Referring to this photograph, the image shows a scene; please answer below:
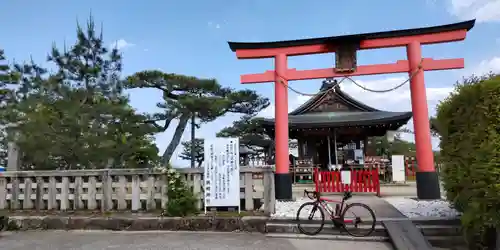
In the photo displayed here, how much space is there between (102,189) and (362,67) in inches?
302

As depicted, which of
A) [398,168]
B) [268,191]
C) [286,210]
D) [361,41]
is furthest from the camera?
[398,168]

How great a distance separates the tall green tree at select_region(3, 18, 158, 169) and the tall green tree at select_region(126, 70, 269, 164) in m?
7.45

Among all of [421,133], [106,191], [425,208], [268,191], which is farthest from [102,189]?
[421,133]

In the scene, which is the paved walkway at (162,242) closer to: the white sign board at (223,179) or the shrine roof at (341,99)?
the white sign board at (223,179)

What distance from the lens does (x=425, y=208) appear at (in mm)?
6883

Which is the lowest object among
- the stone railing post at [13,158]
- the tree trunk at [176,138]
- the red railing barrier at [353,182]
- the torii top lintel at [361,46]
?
the red railing barrier at [353,182]

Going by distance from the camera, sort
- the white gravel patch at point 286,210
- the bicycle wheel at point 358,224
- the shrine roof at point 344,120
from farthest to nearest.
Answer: the shrine roof at point 344,120
the white gravel patch at point 286,210
the bicycle wheel at point 358,224

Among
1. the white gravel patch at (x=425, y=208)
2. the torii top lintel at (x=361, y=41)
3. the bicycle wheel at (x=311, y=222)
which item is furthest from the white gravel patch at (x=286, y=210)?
the torii top lintel at (x=361, y=41)

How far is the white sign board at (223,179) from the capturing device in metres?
6.50

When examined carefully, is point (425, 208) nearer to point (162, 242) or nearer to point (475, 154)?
point (475, 154)

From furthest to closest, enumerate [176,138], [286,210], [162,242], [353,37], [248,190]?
1. [176,138]
2. [353,37]
3. [286,210]
4. [248,190]
5. [162,242]

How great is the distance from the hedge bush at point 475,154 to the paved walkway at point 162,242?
1.37 meters

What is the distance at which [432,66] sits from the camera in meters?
8.32

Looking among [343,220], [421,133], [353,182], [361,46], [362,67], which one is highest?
[361,46]
